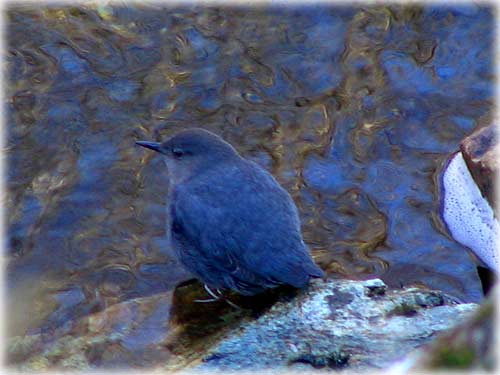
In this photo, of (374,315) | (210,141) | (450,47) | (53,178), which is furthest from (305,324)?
(450,47)

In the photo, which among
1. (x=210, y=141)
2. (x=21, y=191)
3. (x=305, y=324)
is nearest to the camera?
(x=305, y=324)

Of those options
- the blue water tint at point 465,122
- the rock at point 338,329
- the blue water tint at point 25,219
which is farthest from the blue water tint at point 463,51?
the blue water tint at point 25,219

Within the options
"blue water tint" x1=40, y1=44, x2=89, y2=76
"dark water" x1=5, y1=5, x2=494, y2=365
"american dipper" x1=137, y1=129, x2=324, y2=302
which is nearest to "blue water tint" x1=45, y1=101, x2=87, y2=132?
"dark water" x1=5, y1=5, x2=494, y2=365

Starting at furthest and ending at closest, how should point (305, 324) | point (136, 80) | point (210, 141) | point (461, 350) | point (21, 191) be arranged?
1. point (136, 80)
2. point (21, 191)
3. point (210, 141)
4. point (305, 324)
5. point (461, 350)

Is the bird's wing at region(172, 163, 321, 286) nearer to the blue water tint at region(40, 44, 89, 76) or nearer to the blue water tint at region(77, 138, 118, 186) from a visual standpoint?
the blue water tint at region(77, 138, 118, 186)

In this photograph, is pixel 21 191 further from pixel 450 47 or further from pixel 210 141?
pixel 450 47
